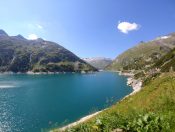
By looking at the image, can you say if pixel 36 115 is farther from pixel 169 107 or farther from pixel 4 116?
pixel 169 107

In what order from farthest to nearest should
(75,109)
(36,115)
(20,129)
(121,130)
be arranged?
(75,109) < (36,115) < (20,129) < (121,130)

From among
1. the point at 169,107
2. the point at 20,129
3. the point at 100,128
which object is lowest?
the point at 20,129

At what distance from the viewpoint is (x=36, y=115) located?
251ft

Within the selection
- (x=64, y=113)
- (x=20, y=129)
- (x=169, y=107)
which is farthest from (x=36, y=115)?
(x=169, y=107)

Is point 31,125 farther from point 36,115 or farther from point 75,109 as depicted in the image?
point 75,109

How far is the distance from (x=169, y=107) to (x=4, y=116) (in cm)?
7354

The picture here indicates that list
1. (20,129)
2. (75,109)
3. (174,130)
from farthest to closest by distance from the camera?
(75,109) → (20,129) → (174,130)

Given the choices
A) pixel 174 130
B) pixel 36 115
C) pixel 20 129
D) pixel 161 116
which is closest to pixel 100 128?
pixel 161 116

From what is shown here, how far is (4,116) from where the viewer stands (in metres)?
77.9

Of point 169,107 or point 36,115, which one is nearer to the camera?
point 169,107

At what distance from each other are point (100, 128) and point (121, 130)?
3.04 feet

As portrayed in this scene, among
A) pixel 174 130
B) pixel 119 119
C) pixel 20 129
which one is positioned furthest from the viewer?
pixel 20 129

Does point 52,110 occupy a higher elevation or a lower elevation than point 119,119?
lower

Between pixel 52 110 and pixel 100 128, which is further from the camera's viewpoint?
pixel 52 110
